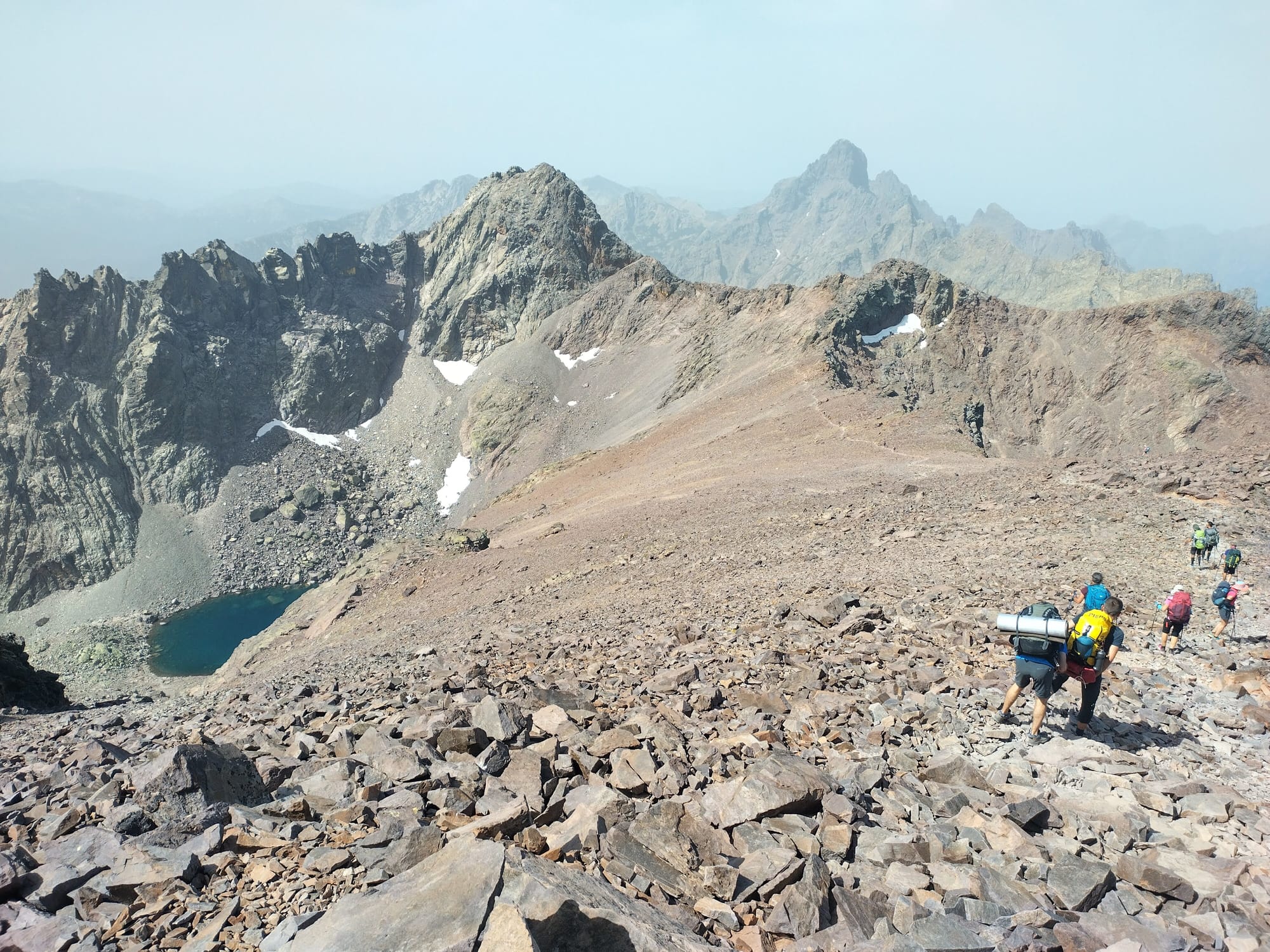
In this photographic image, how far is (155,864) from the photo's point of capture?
250 inches

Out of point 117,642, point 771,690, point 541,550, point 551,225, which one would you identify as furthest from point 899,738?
point 551,225

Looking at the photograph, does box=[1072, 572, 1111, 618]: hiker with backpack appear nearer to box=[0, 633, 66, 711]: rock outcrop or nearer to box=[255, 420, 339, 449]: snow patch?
box=[0, 633, 66, 711]: rock outcrop

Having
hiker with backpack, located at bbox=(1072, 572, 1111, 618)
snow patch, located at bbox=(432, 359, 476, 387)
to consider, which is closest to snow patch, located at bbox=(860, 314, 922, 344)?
hiker with backpack, located at bbox=(1072, 572, 1111, 618)

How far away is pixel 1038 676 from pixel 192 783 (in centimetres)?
1042

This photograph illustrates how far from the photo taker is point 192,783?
7637mm

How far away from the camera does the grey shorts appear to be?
9.20m

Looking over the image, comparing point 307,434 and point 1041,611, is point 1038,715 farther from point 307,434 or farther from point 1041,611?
point 307,434

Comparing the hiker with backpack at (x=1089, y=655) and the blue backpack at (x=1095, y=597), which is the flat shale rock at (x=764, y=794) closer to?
the hiker with backpack at (x=1089, y=655)

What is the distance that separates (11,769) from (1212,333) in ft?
253

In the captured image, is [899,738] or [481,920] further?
[899,738]

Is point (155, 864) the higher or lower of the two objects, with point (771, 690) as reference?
higher

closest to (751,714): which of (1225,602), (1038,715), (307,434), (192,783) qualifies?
(1038,715)

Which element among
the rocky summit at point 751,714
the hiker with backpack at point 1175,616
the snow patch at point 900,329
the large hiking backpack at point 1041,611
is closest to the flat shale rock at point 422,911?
the rocky summit at point 751,714

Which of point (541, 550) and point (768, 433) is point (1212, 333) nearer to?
point (768, 433)
